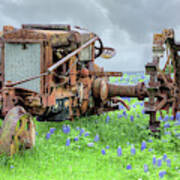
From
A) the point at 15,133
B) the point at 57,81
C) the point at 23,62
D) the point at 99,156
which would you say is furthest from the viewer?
the point at 57,81

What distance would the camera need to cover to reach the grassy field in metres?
4.43

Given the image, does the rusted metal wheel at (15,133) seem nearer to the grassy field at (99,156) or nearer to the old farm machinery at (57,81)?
the old farm machinery at (57,81)

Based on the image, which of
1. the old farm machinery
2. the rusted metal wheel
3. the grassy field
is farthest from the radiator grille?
the grassy field

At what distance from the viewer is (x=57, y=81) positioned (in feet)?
19.7

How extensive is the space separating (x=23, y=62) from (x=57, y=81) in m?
0.72

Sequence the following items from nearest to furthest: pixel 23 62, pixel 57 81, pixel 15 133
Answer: pixel 15 133 → pixel 23 62 → pixel 57 81

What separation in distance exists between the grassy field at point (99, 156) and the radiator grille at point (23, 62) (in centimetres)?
102

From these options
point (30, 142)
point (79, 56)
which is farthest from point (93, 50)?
point (30, 142)

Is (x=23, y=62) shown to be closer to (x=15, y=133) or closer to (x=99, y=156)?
(x=15, y=133)

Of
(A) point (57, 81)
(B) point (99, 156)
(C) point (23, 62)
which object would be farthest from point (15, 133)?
(A) point (57, 81)

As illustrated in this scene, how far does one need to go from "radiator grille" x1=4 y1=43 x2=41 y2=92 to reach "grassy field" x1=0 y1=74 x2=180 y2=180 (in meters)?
1.02

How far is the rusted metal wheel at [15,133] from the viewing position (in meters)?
4.42

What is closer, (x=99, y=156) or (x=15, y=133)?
(x=15, y=133)

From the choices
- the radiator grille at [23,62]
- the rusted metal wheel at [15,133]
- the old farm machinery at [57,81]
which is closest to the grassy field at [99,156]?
the rusted metal wheel at [15,133]
